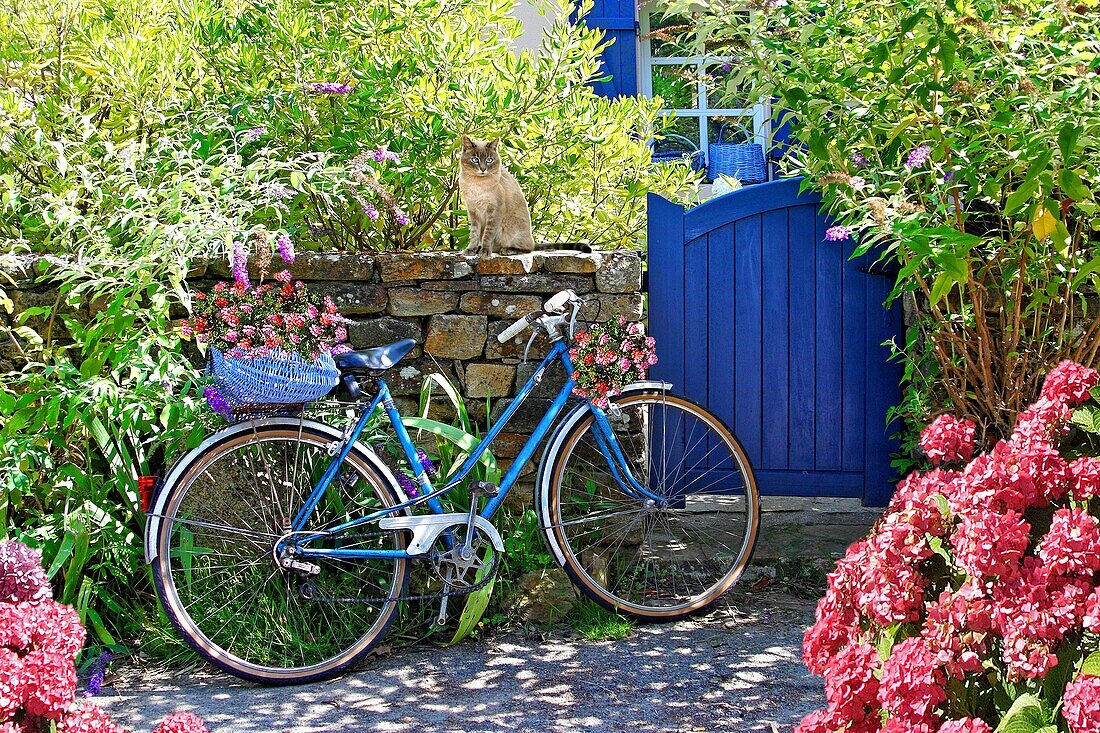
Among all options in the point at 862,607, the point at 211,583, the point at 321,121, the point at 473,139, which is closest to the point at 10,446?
the point at 211,583

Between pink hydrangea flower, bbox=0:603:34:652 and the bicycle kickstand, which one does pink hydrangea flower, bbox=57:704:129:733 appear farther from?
the bicycle kickstand

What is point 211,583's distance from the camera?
3.76 m

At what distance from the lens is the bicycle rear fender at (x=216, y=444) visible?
345cm

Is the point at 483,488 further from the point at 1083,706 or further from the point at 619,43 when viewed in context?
the point at 619,43

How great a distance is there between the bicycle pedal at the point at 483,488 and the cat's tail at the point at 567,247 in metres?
1.01

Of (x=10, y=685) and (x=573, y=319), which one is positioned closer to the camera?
(x=10, y=685)

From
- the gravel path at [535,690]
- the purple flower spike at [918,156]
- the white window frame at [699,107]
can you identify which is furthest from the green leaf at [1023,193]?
the white window frame at [699,107]

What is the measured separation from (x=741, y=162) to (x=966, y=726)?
7.44m

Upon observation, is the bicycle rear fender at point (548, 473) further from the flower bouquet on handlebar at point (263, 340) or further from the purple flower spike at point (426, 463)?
the flower bouquet on handlebar at point (263, 340)

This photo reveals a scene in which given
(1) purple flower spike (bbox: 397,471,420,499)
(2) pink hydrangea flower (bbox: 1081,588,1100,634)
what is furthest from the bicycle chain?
(2) pink hydrangea flower (bbox: 1081,588,1100,634)

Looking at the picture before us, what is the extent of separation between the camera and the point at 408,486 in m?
3.76

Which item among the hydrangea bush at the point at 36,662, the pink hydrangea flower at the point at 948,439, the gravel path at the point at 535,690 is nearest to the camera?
the hydrangea bush at the point at 36,662

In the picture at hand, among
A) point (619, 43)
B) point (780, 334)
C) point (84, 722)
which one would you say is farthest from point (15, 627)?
point (619, 43)

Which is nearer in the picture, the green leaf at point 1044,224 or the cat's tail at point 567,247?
the green leaf at point 1044,224
